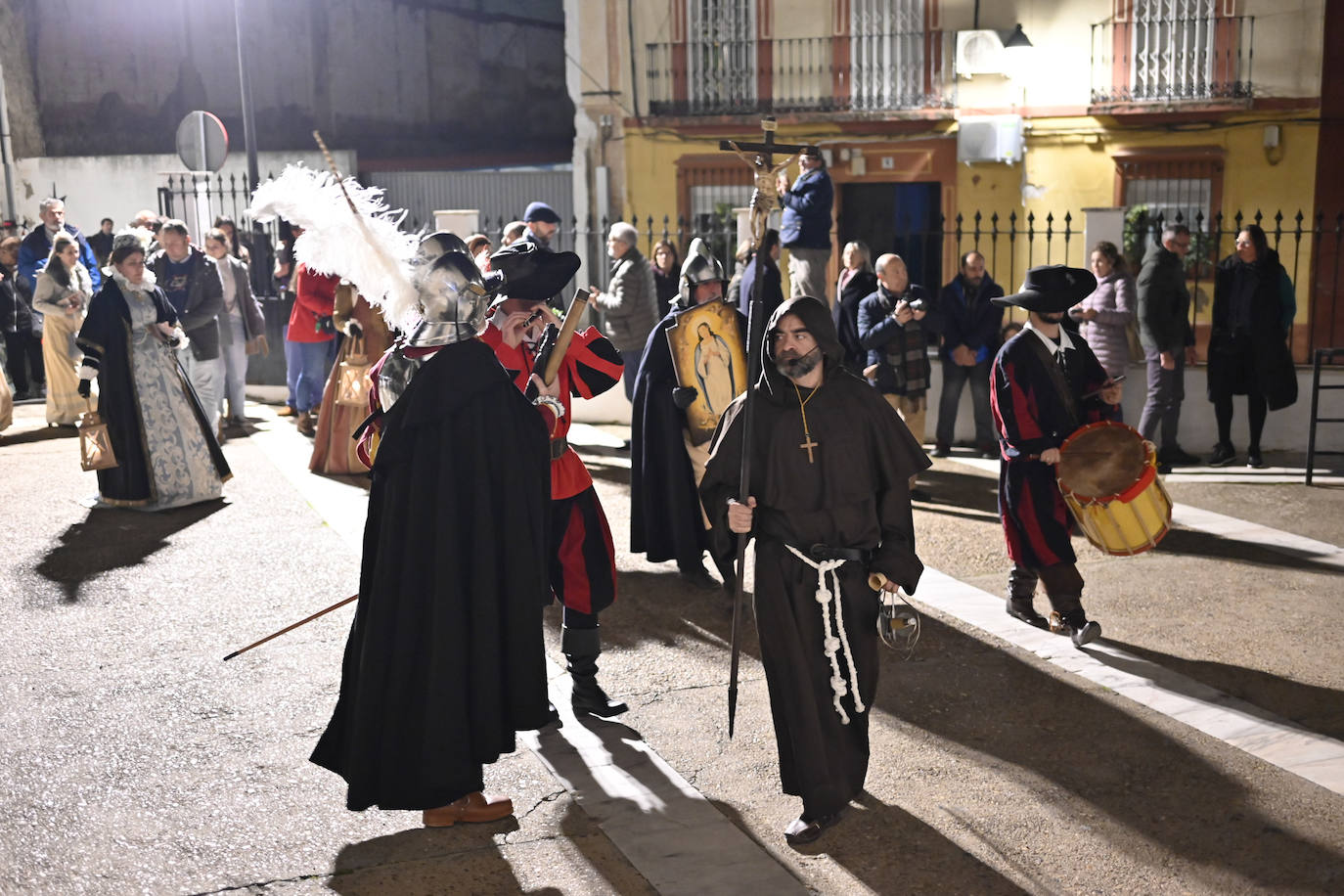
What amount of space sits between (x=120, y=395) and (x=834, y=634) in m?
6.62

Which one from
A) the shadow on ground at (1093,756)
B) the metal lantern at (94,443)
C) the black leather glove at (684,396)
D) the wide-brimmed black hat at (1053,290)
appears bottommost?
the shadow on ground at (1093,756)

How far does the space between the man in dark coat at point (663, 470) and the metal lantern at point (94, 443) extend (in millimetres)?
4186

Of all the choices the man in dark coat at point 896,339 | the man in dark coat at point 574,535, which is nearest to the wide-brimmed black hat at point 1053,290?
the man in dark coat at point 574,535

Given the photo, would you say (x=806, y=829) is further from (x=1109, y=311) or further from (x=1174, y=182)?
(x=1174, y=182)

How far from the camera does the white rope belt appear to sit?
4793mm

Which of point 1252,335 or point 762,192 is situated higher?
point 762,192

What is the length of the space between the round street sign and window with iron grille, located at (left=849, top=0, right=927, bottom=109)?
9364mm

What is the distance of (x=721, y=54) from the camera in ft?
68.7

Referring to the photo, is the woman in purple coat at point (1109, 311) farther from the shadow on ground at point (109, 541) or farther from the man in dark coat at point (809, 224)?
the shadow on ground at point (109, 541)

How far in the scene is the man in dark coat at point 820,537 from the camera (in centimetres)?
478

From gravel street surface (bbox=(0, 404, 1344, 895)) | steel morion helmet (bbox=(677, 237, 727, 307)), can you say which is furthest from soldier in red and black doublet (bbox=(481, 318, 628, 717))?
steel morion helmet (bbox=(677, 237, 727, 307))

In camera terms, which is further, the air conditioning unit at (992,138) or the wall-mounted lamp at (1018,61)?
the air conditioning unit at (992,138)

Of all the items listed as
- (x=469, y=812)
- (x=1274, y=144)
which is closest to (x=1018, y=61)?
(x=1274, y=144)

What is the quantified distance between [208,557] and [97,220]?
15449mm
